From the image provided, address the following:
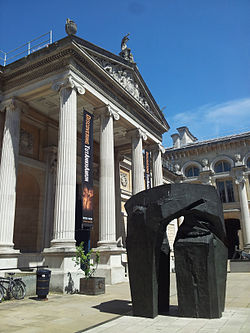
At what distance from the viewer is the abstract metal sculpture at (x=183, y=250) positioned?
278 inches

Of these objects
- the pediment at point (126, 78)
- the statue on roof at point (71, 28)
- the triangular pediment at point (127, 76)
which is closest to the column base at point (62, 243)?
the triangular pediment at point (127, 76)

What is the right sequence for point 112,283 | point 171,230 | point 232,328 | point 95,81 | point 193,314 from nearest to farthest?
point 232,328, point 193,314, point 112,283, point 95,81, point 171,230

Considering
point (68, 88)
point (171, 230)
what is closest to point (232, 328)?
point (68, 88)

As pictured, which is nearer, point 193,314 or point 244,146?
point 193,314

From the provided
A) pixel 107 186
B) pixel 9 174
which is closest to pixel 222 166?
pixel 107 186

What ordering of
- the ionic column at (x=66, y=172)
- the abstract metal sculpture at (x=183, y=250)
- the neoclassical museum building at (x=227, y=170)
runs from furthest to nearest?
the neoclassical museum building at (x=227, y=170) < the ionic column at (x=66, y=172) < the abstract metal sculpture at (x=183, y=250)

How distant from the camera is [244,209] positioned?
36.5 m

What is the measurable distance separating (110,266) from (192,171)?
93.7 ft

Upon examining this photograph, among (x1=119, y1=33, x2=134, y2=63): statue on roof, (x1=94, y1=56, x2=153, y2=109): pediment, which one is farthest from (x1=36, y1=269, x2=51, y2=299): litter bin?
(x1=119, y1=33, x2=134, y2=63): statue on roof

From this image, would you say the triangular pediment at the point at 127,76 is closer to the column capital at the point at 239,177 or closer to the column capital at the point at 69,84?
the column capital at the point at 69,84

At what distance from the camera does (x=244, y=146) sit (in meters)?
38.5

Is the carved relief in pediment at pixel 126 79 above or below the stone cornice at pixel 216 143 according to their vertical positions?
below

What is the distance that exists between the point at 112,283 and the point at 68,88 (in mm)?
10242

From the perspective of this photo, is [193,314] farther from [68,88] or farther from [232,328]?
[68,88]
